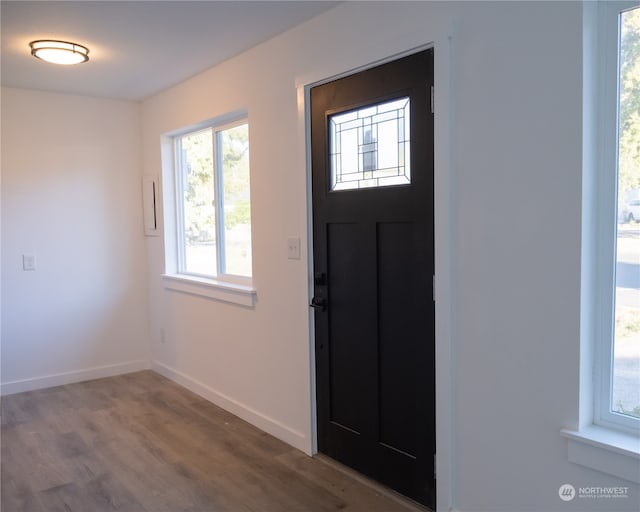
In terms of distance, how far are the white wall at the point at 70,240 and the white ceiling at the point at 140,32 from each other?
0.55 meters

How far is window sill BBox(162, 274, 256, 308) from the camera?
3.40m

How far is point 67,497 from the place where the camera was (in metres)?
2.55

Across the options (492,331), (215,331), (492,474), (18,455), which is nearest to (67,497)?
(18,455)

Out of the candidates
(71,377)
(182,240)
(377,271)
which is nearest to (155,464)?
(377,271)

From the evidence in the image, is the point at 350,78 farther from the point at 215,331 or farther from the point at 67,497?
the point at 67,497

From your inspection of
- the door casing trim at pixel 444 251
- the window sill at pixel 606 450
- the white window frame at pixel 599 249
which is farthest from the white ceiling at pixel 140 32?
the window sill at pixel 606 450

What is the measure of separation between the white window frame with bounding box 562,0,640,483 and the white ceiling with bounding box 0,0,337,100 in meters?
1.39

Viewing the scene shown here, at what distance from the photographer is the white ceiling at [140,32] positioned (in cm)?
257

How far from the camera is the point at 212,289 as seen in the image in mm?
3787

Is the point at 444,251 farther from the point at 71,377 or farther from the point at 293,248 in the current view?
the point at 71,377

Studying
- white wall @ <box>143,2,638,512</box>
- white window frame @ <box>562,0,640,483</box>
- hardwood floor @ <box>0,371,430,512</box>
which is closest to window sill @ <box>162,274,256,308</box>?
hardwood floor @ <box>0,371,430,512</box>

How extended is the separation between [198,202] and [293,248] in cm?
158

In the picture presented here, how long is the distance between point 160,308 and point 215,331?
103 cm

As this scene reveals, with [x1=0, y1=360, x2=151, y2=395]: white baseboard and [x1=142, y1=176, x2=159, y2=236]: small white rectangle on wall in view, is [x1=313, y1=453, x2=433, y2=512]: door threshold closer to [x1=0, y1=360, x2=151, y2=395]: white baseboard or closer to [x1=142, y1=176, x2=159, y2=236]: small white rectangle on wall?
[x1=0, y1=360, x2=151, y2=395]: white baseboard
